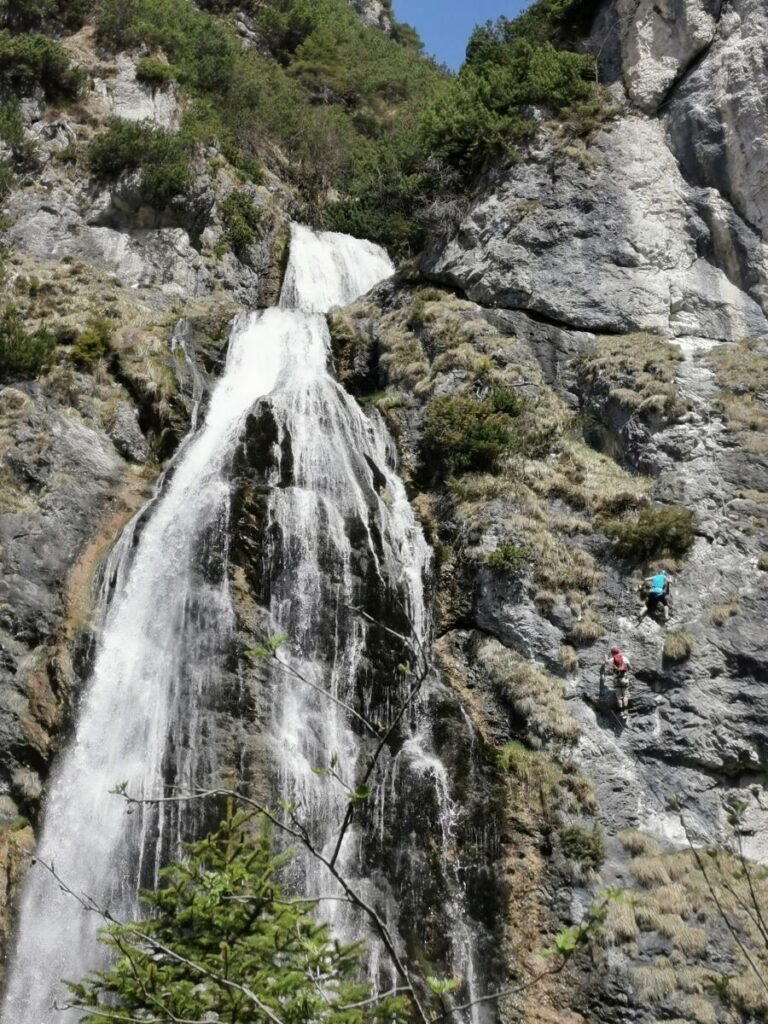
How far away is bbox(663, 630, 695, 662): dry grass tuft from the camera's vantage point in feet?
50.4

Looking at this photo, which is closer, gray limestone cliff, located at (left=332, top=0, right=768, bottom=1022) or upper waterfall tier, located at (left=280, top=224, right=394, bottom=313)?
gray limestone cliff, located at (left=332, top=0, right=768, bottom=1022)

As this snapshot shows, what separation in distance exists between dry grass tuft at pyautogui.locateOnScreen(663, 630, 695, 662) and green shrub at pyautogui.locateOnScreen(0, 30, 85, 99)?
2711 centimetres

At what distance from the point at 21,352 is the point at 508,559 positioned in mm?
11152

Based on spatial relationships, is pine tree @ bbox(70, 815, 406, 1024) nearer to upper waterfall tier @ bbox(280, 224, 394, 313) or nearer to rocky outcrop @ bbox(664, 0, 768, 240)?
upper waterfall tier @ bbox(280, 224, 394, 313)

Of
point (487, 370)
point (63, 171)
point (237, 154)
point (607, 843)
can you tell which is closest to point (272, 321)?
point (487, 370)

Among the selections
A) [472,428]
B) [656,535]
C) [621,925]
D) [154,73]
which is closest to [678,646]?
[656,535]

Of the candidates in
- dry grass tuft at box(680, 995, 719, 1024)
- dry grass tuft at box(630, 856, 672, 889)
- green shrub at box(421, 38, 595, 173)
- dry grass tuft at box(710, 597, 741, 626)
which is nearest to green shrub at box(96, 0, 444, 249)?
green shrub at box(421, 38, 595, 173)

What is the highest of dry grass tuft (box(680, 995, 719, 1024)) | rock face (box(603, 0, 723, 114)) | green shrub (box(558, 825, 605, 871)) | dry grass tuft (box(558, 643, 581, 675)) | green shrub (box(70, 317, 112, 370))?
rock face (box(603, 0, 723, 114))

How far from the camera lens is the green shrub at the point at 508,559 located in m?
16.9

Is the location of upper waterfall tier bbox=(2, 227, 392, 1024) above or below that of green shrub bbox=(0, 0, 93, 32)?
below

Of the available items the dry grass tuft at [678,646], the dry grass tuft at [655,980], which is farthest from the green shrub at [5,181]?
the dry grass tuft at [655,980]

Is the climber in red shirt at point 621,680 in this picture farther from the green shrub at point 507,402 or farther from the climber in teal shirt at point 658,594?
the green shrub at point 507,402

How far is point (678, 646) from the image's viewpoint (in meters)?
15.4

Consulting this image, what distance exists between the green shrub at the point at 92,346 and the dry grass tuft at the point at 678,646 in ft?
45.1
